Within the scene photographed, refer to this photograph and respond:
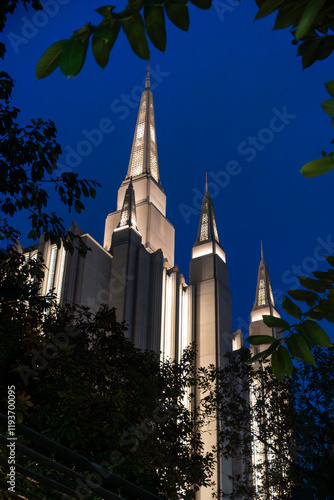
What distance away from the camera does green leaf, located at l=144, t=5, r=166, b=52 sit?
1.20m

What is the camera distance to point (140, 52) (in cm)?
124

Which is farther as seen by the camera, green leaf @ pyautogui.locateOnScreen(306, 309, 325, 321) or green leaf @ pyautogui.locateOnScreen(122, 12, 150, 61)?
green leaf @ pyautogui.locateOnScreen(306, 309, 325, 321)

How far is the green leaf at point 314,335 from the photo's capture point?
156cm

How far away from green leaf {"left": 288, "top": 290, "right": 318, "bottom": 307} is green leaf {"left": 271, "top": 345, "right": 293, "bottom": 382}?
21 cm

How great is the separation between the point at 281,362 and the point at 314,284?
0.30 metres

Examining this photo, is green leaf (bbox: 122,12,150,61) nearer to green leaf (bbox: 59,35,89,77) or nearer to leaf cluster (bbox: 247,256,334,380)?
green leaf (bbox: 59,35,89,77)

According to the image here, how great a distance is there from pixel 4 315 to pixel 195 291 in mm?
31440

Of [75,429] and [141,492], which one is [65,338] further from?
[141,492]

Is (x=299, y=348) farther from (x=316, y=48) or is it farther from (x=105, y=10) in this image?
(x=105, y=10)

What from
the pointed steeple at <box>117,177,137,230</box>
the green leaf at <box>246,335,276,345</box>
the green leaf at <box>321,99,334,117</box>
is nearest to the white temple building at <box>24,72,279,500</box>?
the pointed steeple at <box>117,177,137,230</box>

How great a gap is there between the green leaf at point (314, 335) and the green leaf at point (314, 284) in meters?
0.17

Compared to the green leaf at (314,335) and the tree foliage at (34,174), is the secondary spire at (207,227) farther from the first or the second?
the green leaf at (314,335)

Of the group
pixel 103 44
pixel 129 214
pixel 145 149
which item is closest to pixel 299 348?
pixel 103 44

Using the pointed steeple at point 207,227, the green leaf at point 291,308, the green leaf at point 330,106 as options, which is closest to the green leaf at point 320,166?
the green leaf at point 330,106
